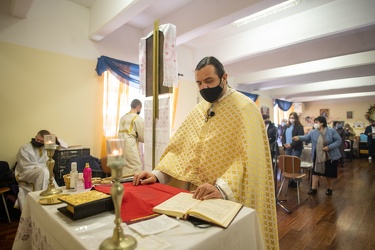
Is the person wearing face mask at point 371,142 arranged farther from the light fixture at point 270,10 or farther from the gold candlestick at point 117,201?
the gold candlestick at point 117,201

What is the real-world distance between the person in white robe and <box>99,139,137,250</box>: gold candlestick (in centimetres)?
323

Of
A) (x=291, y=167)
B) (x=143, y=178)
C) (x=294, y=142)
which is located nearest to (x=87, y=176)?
(x=143, y=178)

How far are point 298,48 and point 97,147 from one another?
A: 562cm

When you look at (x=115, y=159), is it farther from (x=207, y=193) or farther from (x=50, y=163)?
(x=50, y=163)

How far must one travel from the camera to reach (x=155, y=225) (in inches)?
35.3

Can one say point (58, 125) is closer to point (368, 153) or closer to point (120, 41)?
point (120, 41)

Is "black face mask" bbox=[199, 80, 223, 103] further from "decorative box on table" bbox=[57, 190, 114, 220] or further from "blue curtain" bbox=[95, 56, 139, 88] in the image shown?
"blue curtain" bbox=[95, 56, 139, 88]

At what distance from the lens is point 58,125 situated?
4098mm

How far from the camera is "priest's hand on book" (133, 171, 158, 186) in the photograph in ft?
4.78

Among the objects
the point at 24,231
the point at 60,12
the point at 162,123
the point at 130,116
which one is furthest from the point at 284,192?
the point at 60,12

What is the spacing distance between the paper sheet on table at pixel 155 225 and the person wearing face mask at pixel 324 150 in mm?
4507

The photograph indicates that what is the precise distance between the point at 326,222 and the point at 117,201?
12.0ft

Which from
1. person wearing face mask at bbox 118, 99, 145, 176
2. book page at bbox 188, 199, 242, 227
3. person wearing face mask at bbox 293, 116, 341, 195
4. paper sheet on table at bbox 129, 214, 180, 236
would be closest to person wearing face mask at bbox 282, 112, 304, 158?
person wearing face mask at bbox 293, 116, 341, 195

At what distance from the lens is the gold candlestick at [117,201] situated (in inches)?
28.7
